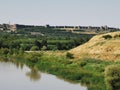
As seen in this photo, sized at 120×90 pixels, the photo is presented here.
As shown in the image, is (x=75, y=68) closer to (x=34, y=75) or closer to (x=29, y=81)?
(x=34, y=75)

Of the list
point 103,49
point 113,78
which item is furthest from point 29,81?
point 103,49

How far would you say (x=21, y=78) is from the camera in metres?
37.3

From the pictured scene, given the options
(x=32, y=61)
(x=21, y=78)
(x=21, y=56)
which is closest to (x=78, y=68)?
(x=21, y=78)

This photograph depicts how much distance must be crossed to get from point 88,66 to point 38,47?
33.8 meters

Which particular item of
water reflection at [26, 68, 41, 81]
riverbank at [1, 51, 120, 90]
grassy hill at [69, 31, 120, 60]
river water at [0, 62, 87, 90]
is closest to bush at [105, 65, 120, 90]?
riverbank at [1, 51, 120, 90]

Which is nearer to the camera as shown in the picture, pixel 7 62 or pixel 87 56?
pixel 87 56

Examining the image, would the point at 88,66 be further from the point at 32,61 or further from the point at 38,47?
the point at 38,47

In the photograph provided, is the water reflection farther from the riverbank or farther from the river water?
the riverbank

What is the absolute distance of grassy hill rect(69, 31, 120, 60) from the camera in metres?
46.0

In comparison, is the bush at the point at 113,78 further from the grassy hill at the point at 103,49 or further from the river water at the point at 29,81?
the grassy hill at the point at 103,49

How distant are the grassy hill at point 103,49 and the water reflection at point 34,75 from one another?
7604mm

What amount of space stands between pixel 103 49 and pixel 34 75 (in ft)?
38.0

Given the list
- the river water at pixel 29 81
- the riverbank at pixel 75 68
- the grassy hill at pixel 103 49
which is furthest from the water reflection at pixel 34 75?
the grassy hill at pixel 103 49

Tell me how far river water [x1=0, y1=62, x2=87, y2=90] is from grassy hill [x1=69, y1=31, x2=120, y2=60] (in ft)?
26.3
